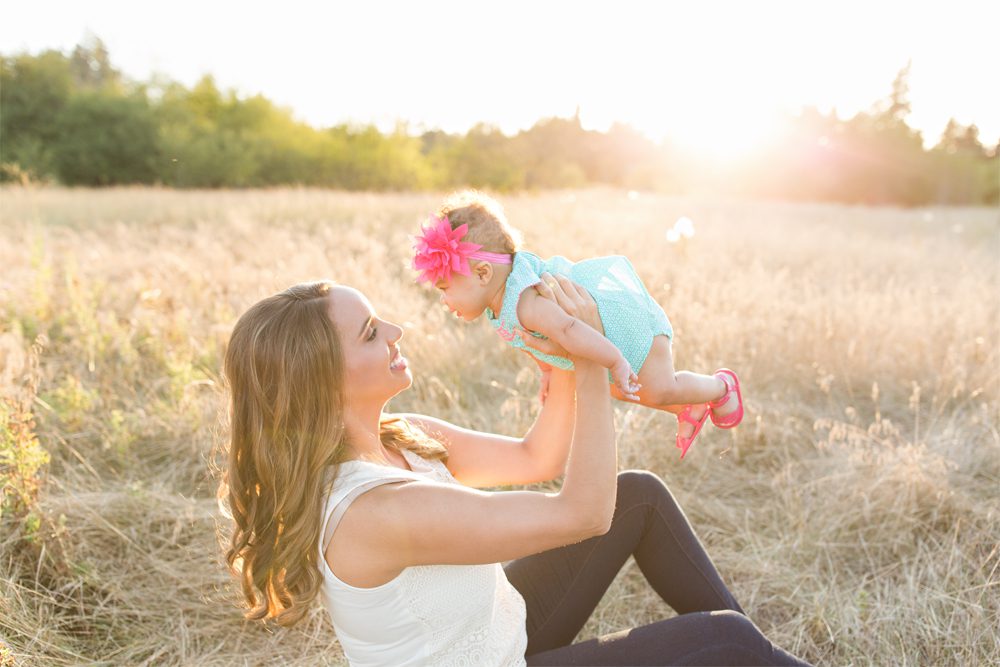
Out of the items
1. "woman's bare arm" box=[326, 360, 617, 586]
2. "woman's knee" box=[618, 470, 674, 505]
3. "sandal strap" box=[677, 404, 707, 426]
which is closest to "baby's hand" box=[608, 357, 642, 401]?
"woman's bare arm" box=[326, 360, 617, 586]

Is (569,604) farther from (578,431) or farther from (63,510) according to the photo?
(63,510)

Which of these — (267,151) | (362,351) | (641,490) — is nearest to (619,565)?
(641,490)

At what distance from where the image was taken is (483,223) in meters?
2.16

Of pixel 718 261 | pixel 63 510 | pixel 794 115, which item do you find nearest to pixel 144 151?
pixel 718 261

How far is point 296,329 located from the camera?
61.6 inches

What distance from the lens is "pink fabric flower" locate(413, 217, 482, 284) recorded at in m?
2.07

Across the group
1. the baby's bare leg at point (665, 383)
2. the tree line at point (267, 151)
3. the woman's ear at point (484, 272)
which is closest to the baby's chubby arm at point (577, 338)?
the woman's ear at point (484, 272)

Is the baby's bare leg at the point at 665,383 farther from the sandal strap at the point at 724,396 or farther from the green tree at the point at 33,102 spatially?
the green tree at the point at 33,102

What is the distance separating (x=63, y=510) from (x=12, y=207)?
9.48 meters

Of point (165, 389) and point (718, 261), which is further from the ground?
point (718, 261)

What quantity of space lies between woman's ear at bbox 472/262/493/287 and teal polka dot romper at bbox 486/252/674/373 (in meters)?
0.07

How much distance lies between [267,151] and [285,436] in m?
27.7

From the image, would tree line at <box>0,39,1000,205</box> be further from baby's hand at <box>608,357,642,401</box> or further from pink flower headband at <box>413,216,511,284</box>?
baby's hand at <box>608,357,642,401</box>

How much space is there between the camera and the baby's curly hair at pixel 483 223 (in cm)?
216
